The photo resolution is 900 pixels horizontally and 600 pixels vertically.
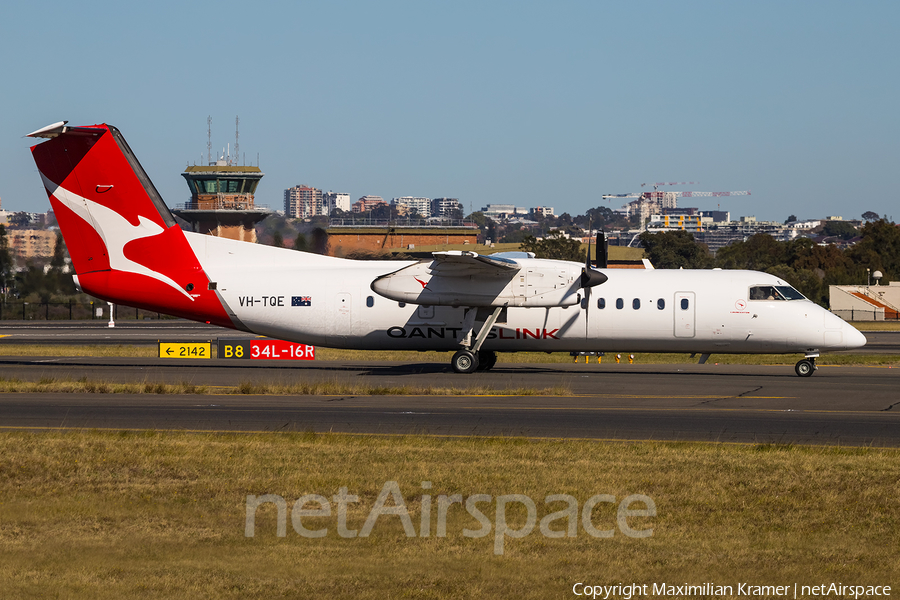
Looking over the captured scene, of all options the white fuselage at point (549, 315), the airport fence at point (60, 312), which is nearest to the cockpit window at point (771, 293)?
the white fuselage at point (549, 315)

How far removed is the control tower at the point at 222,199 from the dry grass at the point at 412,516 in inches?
2512

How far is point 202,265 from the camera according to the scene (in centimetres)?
2905

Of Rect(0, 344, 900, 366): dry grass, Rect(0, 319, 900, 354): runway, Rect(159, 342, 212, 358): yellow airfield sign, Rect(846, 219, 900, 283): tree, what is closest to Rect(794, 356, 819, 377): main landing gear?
Rect(0, 344, 900, 366): dry grass

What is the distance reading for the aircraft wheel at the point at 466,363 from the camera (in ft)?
94.8

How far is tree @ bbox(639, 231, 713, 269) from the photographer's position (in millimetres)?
110262

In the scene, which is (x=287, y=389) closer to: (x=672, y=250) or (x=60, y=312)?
(x=60, y=312)

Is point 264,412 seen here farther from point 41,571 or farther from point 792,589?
point 792,589

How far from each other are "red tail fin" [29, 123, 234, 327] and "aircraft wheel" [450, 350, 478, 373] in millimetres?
7786

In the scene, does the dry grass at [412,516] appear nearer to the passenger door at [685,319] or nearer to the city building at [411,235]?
the passenger door at [685,319]

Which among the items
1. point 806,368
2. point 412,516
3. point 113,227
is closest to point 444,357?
point 113,227

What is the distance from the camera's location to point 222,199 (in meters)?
80.2

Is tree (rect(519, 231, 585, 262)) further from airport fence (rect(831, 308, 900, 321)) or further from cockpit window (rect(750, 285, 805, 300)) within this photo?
cockpit window (rect(750, 285, 805, 300))

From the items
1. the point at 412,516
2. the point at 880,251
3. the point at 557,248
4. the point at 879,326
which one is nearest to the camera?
the point at 412,516

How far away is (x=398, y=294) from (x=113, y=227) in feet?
31.9
